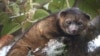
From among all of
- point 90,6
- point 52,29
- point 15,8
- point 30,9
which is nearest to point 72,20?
point 52,29

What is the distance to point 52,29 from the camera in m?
3.22

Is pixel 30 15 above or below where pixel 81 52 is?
above

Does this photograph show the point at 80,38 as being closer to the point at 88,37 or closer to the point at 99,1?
the point at 88,37

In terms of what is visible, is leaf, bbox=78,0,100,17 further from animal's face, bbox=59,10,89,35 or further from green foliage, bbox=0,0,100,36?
animal's face, bbox=59,10,89,35

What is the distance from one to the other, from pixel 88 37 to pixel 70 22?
1.17 feet

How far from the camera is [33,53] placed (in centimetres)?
303

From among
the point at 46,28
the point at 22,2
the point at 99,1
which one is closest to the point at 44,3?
the point at 22,2

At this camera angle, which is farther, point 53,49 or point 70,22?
point 70,22

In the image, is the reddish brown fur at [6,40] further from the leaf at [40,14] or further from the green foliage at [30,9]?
the leaf at [40,14]

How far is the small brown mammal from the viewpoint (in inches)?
125

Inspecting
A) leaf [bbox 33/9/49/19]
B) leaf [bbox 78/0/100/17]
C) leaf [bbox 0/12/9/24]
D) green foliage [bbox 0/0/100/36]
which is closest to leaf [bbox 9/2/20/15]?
green foliage [bbox 0/0/100/36]

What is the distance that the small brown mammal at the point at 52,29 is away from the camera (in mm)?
3184

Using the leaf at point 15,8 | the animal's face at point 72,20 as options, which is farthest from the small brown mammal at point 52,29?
the leaf at point 15,8

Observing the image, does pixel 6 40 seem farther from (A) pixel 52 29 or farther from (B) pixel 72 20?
(B) pixel 72 20
